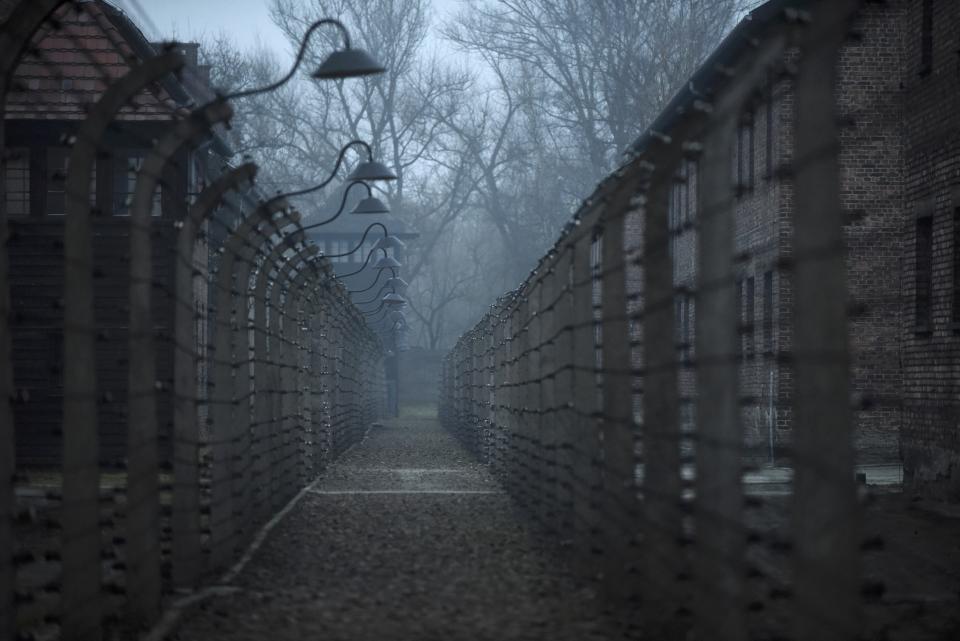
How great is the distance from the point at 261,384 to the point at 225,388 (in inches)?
89.9

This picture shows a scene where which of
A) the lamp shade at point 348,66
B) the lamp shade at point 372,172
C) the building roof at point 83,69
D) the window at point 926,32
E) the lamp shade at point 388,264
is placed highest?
the building roof at point 83,69

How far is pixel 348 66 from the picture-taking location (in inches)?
446

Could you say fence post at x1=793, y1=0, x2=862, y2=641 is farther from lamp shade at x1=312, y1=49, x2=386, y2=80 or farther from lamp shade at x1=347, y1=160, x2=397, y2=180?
lamp shade at x1=347, y1=160, x2=397, y2=180

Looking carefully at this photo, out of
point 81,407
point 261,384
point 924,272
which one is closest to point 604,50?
point 924,272

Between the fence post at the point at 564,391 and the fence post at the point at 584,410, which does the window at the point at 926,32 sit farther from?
the fence post at the point at 584,410

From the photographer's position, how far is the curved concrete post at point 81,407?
20.6ft

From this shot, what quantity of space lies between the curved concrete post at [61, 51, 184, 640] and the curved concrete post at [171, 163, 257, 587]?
1.40 meters

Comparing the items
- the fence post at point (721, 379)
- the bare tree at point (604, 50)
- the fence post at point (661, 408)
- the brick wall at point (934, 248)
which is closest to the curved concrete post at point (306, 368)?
the brick wall at point (934, 248)

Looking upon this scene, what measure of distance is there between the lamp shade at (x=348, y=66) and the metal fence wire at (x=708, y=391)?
179 cm

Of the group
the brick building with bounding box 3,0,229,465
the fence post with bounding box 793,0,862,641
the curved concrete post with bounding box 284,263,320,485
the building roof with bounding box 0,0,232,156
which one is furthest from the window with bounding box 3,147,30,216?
the fence post with bounding box 793,0,862,641

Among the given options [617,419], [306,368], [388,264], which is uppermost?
[388,264]

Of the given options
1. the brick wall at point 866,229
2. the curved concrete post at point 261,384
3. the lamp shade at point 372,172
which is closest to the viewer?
the curved concrete post at point 261,384

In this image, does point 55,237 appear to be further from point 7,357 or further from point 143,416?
point 7,357

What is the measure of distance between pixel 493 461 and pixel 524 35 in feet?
87.6
